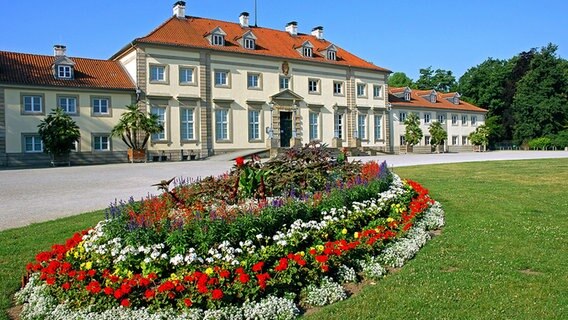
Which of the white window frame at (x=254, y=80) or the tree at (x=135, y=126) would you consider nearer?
the tree at (x=135, y=126)

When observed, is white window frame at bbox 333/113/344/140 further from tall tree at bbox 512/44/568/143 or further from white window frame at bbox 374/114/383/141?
tall tree at bbox 512/44/568/143

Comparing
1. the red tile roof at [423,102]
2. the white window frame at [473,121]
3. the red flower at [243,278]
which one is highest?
the red tile roof at [423,102]

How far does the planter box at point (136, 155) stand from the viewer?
110ft

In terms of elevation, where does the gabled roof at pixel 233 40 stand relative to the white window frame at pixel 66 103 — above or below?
above

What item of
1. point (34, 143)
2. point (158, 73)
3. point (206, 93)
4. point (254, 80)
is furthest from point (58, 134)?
point (254, 80)

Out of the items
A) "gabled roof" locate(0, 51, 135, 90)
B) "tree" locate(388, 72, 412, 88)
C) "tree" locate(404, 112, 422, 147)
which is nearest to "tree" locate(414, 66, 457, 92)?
"tree" locate(388, 72, 412, 88)

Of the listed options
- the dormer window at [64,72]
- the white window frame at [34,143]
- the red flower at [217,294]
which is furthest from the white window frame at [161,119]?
the red flower at [217,294]

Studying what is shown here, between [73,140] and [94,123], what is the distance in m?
3.84

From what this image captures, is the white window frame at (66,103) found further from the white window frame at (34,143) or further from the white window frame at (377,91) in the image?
the white window frame at (377,91)

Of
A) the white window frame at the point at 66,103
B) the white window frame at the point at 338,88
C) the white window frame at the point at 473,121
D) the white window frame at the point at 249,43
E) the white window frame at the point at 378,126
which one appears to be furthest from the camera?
the white window frame at the point at 473,121

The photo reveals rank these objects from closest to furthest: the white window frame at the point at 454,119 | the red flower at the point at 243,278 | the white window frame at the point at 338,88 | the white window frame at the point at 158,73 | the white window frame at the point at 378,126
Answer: the red flower at the point at 243,278
the white window frame at the point at 158,73
the white window frame at the point at 338,88
the white window frame at the point at 378,126
the white window frame at the point at 454,119

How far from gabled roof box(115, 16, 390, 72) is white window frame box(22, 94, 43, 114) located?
25.4ft

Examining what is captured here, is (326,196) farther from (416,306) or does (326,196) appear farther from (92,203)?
(92,203)

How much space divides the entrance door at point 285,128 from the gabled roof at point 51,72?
13.2 meters
